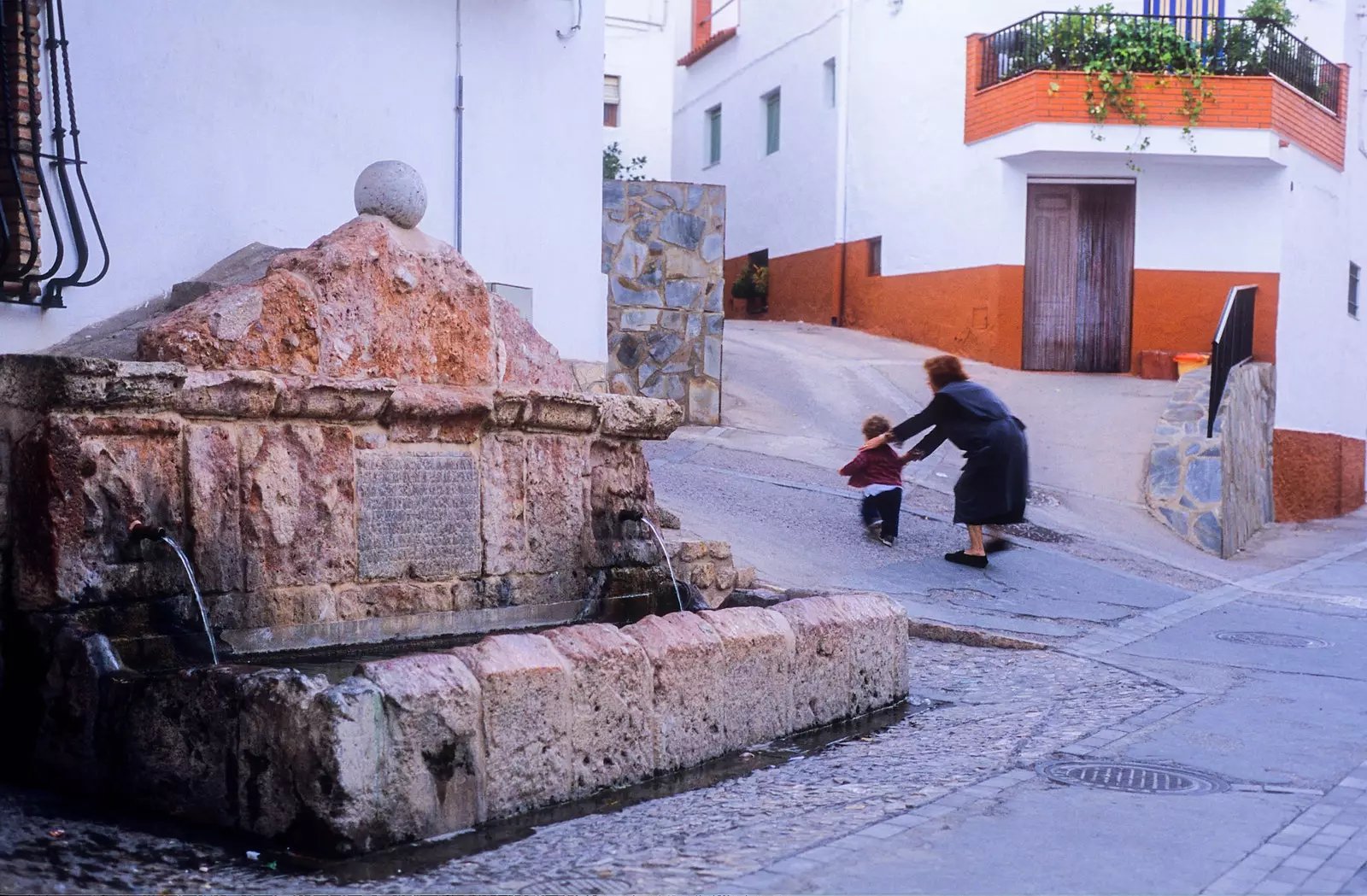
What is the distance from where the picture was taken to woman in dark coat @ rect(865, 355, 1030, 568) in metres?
10.1

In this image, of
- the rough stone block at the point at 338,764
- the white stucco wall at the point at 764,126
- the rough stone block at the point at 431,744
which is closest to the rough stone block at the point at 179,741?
the rough stone block at the point at 338,764

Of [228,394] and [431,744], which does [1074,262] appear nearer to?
[228,394]

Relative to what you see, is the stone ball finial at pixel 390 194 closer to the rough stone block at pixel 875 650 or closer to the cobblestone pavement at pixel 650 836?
the rough stone block at pixel 875 650

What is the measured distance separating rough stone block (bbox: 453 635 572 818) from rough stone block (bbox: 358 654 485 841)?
0.06m

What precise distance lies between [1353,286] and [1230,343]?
24.2ft

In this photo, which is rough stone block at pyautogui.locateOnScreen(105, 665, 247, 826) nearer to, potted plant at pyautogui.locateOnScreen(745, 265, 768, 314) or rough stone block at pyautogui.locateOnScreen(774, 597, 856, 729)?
rough stone block at pyautogui.locateOnScreen(774, 597, 856, 729)

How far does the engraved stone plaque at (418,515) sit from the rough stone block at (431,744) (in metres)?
1.48

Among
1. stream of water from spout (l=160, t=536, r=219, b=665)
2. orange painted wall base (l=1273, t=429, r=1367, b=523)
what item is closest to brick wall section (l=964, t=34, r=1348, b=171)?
orange painted wall base (l=1273, t=429, r=1367, b=523)

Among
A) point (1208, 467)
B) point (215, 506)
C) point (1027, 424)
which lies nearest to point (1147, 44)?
point (1027, 424)

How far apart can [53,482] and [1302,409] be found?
18536 mm

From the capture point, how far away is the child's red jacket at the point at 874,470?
10477 mm

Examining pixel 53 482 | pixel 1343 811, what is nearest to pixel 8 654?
pixel 53 482

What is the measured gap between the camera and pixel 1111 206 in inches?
778

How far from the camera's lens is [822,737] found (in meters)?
6.04
